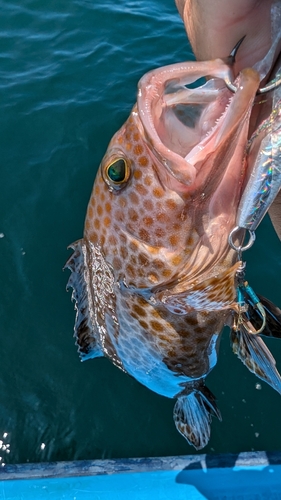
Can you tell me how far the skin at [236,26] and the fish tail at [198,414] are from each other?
2466 mm

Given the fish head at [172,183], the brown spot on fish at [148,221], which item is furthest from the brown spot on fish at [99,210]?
the brown spot on fish at [148,221]

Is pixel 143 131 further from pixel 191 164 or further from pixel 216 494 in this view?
pixel 216 494

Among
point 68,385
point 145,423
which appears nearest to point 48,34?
point 68,385

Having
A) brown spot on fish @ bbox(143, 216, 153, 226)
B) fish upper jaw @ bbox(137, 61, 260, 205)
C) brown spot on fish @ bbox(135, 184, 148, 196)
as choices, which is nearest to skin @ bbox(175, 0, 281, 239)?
fish upper jaw @ bbox(137, 61, 260, 205)

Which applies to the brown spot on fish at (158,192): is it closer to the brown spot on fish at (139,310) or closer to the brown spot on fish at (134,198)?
the brown spot on fish at (134,198)

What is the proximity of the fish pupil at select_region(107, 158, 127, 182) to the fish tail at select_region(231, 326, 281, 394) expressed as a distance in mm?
1052

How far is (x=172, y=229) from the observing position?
2.05 m

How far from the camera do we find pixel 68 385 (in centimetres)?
429

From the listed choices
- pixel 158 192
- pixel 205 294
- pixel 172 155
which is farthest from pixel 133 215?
pixel 205 294

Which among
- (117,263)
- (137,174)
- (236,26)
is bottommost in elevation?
(117,263)

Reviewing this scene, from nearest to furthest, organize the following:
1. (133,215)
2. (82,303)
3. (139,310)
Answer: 1. (133,215)
2. (139,310)
3. (82,303)

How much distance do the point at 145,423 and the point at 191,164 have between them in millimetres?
3190

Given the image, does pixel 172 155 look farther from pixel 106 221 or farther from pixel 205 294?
pixel 205 294

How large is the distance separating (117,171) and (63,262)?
314cm
